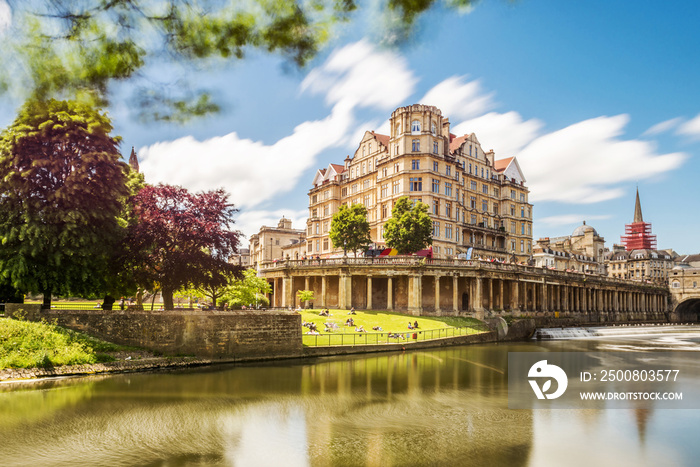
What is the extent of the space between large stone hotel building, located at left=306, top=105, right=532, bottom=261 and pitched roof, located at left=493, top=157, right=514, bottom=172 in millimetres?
243

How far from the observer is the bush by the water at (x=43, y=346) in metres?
27.5

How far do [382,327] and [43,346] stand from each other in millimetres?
30963

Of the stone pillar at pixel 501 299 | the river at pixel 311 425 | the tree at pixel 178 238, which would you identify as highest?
the tree at pixel 178 238

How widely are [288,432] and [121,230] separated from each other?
22580 mm

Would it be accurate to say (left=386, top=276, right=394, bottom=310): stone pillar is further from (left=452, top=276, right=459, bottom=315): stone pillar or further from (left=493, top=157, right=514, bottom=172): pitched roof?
(left=493, top=157, right=514, bottom=172): pitched roof

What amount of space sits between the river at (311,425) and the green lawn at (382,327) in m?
11.0

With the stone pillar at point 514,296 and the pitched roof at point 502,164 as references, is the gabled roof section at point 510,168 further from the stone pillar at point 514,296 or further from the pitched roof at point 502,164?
the stone pillar at point 514,296

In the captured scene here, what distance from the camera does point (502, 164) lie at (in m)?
97.5

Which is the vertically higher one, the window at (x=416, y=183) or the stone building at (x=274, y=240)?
the window at (x=416, y=183)

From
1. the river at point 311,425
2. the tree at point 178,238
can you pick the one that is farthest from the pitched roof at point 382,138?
the river at point 311,425

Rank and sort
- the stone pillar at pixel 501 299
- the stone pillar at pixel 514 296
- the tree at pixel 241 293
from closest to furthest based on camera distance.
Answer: the tree at pixel 241 293
the stone pillar at pixel 501 299
the stone pillar at pixel 514 296

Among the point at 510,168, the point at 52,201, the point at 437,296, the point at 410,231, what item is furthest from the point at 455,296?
the point at 52,201

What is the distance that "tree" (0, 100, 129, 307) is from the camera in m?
29.6

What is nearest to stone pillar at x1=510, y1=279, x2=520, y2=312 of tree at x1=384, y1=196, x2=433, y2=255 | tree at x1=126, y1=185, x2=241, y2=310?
tree at x1=384, y1=196, x2=433, y2=255
